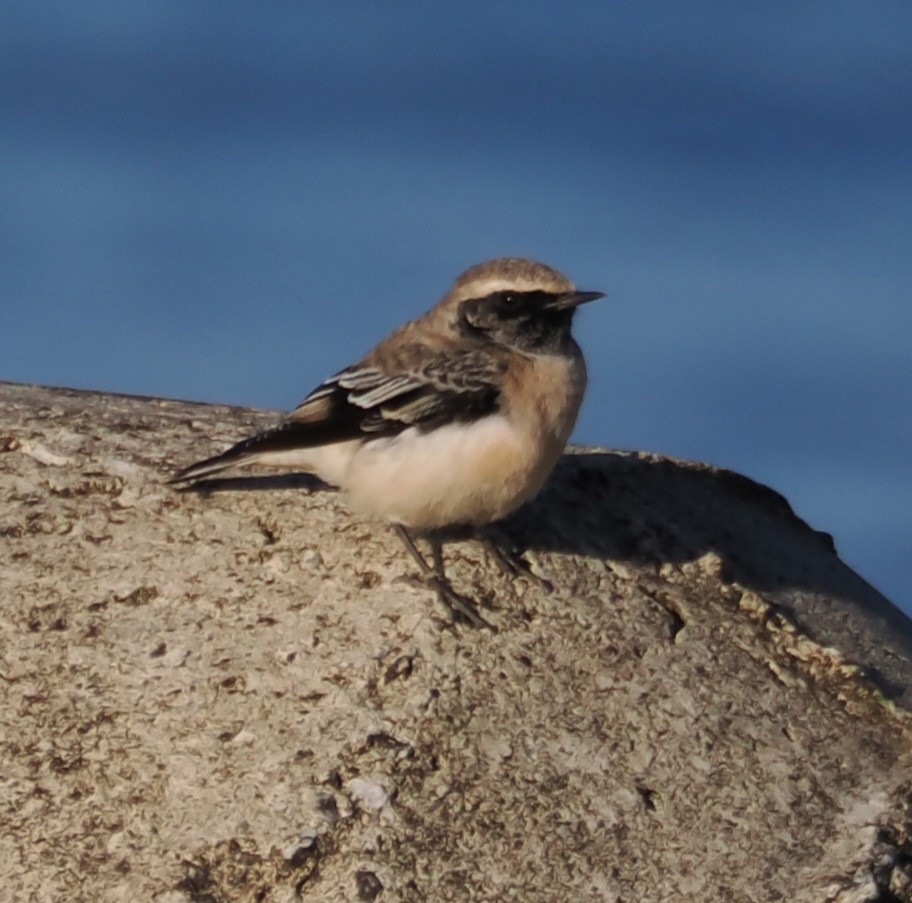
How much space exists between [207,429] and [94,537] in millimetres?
1731

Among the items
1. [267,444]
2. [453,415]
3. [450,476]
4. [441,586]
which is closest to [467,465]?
[450,476]

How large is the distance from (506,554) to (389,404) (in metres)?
1.05

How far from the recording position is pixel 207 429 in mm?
9367

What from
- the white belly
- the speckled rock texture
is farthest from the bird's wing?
the speckled rock texture

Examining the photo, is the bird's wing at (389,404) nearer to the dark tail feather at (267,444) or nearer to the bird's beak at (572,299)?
the dark tail feather at (267,444)

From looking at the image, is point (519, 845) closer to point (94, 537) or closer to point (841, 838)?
point (841, 838)

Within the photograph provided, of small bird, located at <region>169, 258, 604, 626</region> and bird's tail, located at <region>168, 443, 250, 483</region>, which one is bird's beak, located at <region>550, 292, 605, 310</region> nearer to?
small bird, located at <region>169, 258, 604, 626</region>

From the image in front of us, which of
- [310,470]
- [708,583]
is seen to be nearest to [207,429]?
Answer: [310,470]

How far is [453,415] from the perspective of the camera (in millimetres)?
8422

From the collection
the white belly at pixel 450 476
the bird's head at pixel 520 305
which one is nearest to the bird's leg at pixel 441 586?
the white belly at pixel 450 476

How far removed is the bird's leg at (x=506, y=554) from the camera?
25.6ft

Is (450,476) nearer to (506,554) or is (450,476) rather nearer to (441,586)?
(506,554)

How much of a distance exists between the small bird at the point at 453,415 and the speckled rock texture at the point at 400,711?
0.55ft

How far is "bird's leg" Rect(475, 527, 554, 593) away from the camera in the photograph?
7812 mm
